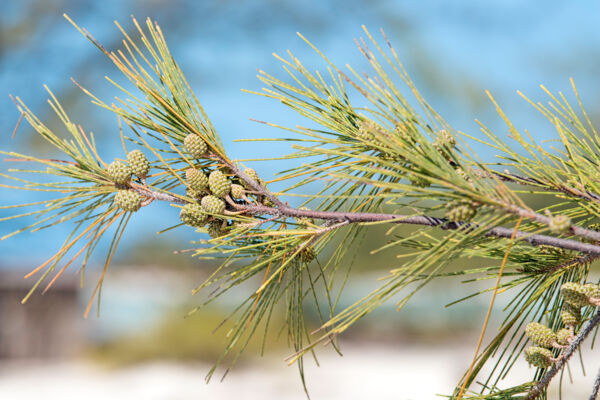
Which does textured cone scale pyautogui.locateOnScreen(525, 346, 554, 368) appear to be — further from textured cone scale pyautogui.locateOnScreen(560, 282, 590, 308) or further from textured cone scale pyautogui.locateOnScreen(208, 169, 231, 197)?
textured cone scale pyautogui.locateOnScreen(208, 169, 231, 197)

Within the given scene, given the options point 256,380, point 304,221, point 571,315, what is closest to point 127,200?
point 304,221

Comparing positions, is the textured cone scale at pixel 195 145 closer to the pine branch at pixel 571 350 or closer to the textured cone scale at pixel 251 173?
the textured cone scale at pixel 251 173

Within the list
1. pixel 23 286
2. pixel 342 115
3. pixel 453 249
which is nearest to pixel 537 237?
pixel 453 249

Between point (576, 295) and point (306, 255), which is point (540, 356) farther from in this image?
point (306, 255)

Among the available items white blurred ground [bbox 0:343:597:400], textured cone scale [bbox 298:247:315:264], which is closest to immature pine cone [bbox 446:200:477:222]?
textured cone scale [bbox 298:247:315:264]

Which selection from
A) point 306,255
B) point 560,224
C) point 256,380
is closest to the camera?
point 560,224

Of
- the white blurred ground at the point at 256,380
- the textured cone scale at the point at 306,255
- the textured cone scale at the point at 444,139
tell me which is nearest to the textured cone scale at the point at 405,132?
the textured cone scale at the point at 444,139
